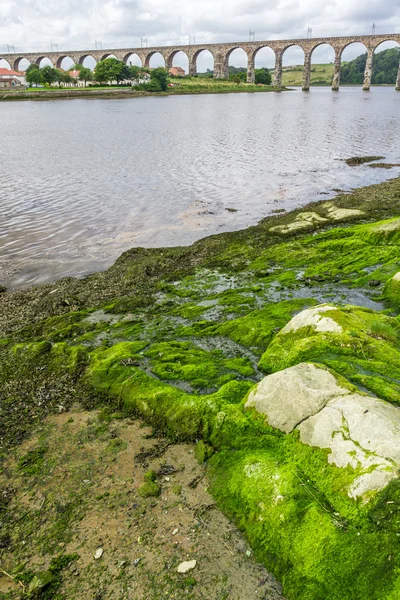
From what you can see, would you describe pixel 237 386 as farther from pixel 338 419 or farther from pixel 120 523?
pixel 120 523

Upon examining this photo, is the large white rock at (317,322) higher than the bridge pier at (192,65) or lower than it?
lower

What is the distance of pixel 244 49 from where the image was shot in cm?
16388

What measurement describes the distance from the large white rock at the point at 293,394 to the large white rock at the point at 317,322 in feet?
5.59

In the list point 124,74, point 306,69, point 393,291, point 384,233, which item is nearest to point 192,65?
point 124,74

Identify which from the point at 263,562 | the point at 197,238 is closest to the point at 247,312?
the point at 263,562

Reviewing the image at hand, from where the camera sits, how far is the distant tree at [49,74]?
438 ft

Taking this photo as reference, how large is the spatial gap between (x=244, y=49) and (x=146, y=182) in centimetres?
16904

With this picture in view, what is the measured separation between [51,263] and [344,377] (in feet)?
37.3

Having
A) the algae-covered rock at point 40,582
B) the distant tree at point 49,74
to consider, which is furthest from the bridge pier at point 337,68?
the algae-covered rock at point 40,582

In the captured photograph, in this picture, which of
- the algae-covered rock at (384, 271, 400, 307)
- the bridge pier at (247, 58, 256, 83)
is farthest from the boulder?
the bridge pier at (247, 58, 256, 83)

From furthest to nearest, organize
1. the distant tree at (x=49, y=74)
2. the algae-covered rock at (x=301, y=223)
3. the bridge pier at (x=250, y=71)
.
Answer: the bridge pier at (x=250, y=71), the distant tree at (x=49, y=74), the algae-covered rock at (x=301, y=223)

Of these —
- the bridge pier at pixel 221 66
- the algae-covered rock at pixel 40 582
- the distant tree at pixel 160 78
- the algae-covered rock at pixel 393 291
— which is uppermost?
the bridge pier at pixel 221 66

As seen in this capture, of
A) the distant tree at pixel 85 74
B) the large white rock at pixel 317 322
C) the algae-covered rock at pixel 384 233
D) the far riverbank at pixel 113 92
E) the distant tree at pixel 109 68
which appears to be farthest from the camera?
the distant tree at pixel 85 74

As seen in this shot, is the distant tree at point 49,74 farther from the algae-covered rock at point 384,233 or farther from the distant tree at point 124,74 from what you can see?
the algae-covered rock at point 384,233
